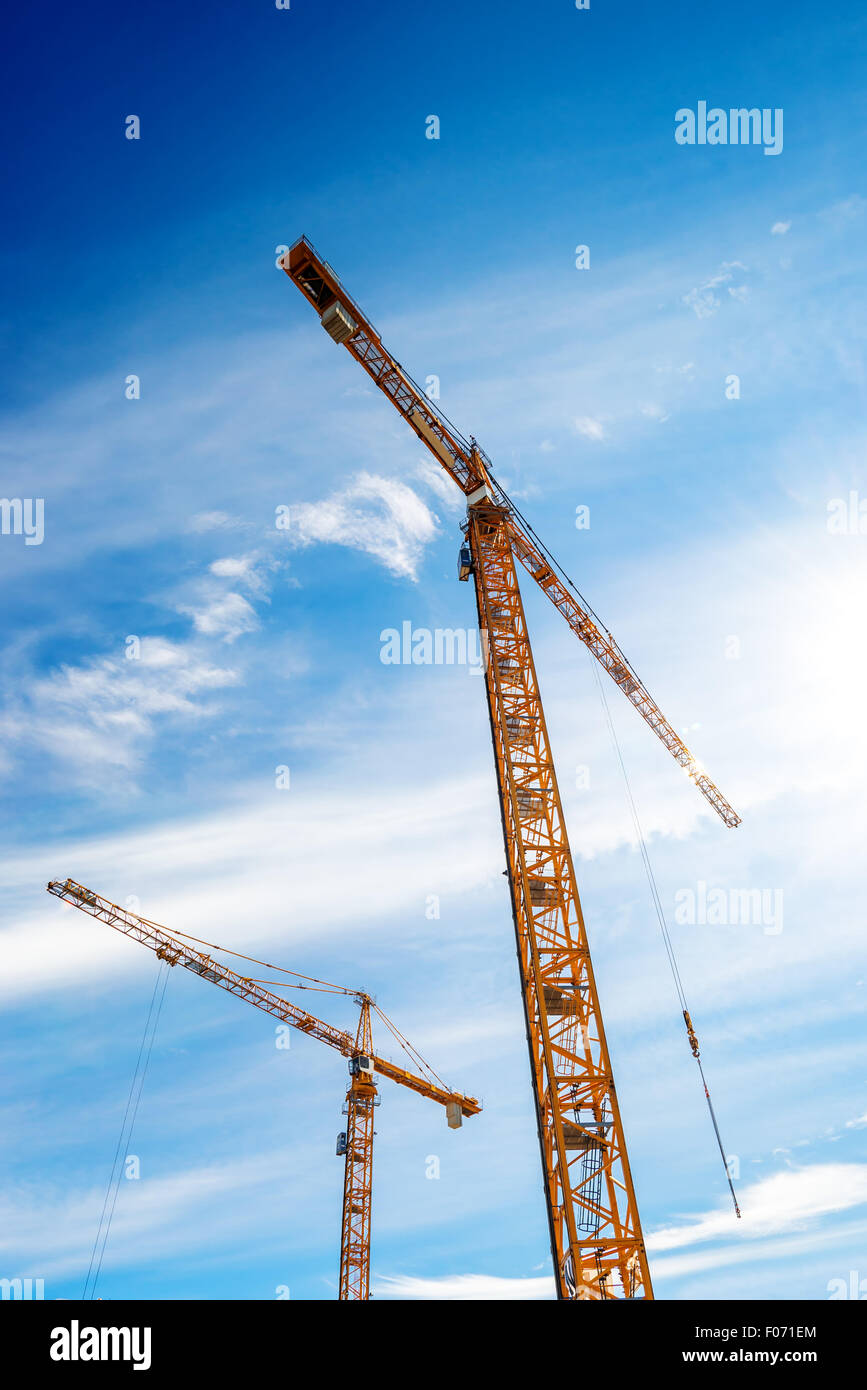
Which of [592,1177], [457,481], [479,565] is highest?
[457,481]

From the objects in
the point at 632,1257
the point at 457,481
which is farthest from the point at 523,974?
the point at 457,481

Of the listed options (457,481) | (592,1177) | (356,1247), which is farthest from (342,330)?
(356,1247)

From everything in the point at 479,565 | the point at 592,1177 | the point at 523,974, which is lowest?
the point at 592,1177

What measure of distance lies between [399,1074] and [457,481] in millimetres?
46513

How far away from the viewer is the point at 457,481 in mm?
36844

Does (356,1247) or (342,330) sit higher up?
(342,330)
